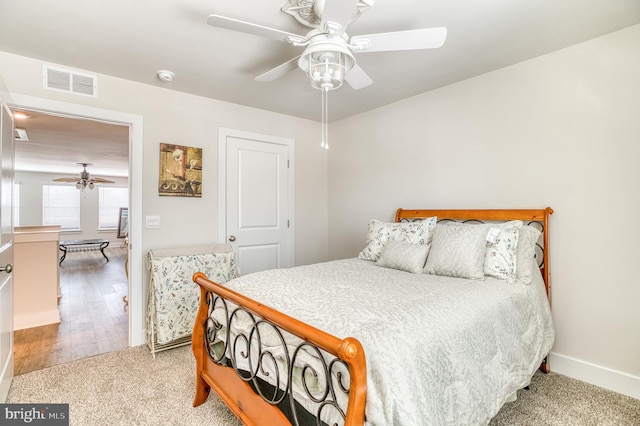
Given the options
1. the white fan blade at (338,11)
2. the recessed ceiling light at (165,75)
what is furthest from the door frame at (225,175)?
the white fan blade at (338,11)

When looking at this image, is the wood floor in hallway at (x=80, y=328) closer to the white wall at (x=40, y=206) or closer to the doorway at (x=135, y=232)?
the doorway at (x=135, y=232)

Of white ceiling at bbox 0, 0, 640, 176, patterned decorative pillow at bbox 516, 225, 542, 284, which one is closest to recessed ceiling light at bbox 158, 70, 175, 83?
white ceiling at bbox 0, 0, 640, 176

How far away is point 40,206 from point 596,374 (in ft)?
39.3

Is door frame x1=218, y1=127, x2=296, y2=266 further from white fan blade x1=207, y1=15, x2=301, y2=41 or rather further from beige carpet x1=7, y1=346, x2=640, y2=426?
white fan blade x1=207, y1=15, x2=301, y2=41

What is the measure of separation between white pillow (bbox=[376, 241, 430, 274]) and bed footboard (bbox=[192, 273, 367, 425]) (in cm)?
131

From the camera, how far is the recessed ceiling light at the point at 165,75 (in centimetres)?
266

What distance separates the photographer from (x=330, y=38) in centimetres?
160

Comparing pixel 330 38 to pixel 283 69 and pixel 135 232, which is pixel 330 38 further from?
pixel 135 232

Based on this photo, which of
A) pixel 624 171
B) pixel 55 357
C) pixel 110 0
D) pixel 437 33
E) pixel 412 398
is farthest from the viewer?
pixel 55 357

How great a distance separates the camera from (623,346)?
211cm

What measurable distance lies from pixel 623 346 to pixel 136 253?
3.94m

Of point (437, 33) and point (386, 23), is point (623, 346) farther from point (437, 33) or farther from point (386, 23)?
point (386, 23)

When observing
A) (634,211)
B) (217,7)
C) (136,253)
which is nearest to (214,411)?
(136,253)

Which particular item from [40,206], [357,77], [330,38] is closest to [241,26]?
[330,38]
